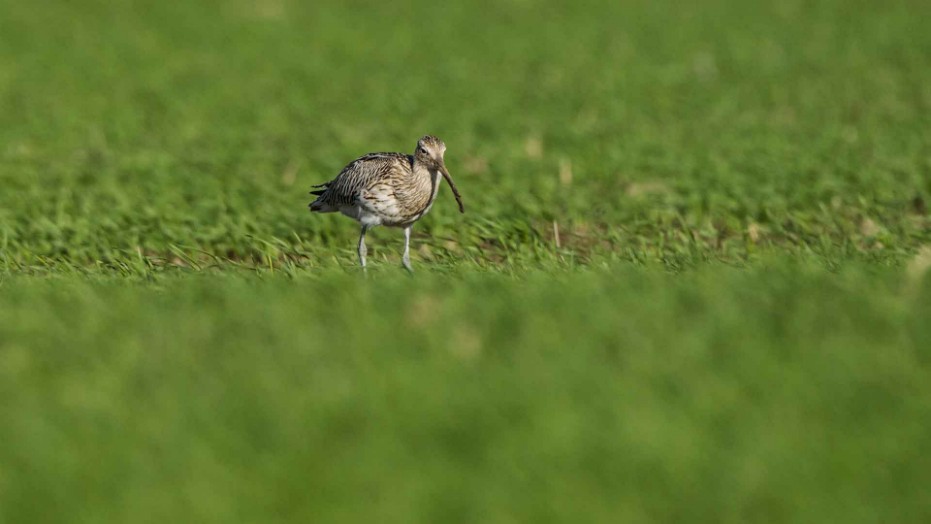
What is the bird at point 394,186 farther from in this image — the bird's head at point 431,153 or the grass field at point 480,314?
the grass field at point 480,314

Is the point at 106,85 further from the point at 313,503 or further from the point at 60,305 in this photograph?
the point at 313,503

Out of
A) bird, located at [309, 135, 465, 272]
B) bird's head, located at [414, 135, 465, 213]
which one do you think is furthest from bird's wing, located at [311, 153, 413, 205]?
bird's head, located at [414, 135, 465, 213]

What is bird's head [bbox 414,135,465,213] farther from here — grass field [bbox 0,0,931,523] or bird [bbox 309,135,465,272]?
grass field [bbox 0,0,931,523]

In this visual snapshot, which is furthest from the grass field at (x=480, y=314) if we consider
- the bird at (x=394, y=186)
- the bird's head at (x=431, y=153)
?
the bird's head at (x=431, y=153)

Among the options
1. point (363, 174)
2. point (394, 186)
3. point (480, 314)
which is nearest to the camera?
point (480, 314)

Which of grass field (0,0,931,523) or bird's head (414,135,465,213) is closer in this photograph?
grass field (0,0,931,523)

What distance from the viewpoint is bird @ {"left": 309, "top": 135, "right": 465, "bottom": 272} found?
931 cm

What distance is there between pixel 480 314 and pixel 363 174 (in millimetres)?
3396

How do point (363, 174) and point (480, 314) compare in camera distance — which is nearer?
point (480, 314)

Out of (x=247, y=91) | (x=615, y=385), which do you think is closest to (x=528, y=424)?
(x=615, y=385)

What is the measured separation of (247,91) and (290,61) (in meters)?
2.56

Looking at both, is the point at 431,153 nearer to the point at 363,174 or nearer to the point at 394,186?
the point at 394,186

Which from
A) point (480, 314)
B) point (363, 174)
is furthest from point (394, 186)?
point (480, 314)

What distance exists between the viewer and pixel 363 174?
9.52m
